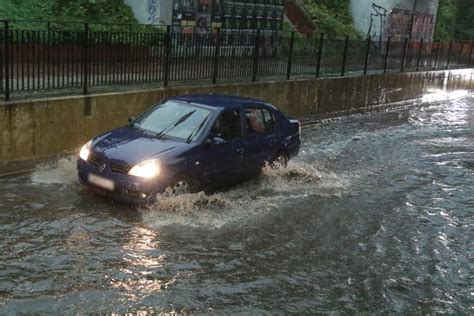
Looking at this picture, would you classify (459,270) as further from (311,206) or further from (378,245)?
(311,206)

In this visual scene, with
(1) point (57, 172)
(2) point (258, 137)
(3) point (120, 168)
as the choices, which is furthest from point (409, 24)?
(3) point (120, 168)

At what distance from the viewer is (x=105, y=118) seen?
11.6 metres

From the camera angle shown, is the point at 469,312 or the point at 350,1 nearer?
the point at 469,312

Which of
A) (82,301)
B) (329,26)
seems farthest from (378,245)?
(329,26)

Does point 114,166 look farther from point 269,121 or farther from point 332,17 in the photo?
point 332,17

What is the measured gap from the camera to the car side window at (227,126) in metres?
9.32

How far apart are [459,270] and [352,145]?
24.6 feet

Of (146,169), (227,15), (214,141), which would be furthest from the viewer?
(227,15)

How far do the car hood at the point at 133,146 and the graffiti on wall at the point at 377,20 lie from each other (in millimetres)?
24362

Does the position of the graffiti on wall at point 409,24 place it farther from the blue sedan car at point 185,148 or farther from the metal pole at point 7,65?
the metal pole at point 7,65

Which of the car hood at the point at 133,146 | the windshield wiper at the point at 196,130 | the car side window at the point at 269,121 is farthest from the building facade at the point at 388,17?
the car hood at the point at 133,146

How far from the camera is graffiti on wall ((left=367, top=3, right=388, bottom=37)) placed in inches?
1227

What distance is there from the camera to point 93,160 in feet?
28.1

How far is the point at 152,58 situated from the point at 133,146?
5.09 metres
